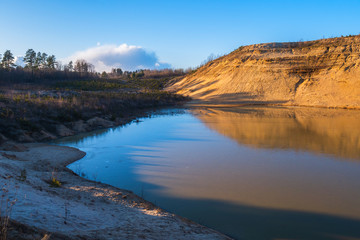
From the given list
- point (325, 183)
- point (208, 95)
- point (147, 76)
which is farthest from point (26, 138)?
point (147, 76)

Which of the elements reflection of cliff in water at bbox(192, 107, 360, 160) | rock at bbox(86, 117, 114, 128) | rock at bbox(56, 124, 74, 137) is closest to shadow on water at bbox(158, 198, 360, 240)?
reflection of cliff in water at bbox(192, 107, 360, 160)

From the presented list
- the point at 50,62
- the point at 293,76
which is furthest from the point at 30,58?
the point at 293,76

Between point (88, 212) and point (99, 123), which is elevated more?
point (99, 123)

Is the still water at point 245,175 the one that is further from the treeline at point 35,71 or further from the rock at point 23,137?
the treeline at point 35,71

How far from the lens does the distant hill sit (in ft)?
102

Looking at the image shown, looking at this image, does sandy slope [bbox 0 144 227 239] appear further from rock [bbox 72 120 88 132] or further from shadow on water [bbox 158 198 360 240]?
rock [bbox 72 120 88 132]

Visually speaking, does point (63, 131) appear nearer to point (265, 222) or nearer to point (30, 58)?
point (265, 222)

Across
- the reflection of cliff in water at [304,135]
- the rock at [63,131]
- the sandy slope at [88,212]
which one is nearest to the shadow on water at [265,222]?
the sandy slope at [88,212]

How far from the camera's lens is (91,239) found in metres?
3.38

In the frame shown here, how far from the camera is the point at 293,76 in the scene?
36250 millimetres

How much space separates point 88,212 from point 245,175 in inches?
195

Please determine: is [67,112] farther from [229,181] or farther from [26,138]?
[229,181]

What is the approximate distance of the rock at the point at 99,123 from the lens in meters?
17.0

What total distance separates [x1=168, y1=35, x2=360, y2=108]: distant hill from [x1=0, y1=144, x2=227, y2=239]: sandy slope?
28249 millimetres
